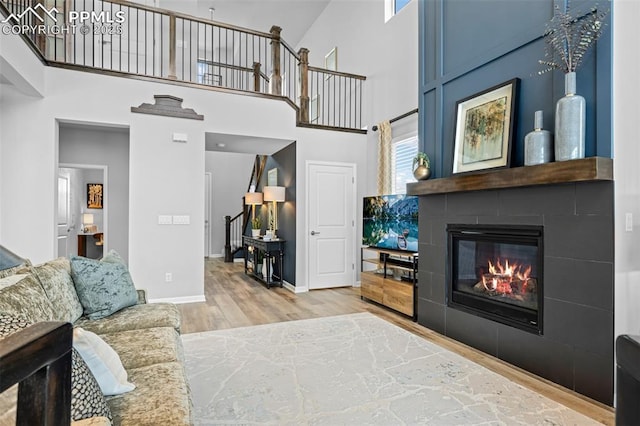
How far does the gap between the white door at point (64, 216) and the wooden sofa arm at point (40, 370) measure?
26.3 feet

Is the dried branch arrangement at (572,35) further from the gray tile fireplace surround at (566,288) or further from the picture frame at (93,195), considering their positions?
the picture frame at (93,195)

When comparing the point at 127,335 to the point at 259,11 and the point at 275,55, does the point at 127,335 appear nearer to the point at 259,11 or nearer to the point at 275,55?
the point at 275,55

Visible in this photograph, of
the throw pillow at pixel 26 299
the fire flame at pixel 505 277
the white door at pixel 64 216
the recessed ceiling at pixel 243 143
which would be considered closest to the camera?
the throw pillow at pixel 26 299

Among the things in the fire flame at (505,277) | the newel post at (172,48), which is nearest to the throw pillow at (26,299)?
the fire flame at (505,277)

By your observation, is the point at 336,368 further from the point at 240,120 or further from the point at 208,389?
the point at 240,120

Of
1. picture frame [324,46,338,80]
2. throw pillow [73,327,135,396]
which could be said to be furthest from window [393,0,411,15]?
throw pillow [73,327,135,396]

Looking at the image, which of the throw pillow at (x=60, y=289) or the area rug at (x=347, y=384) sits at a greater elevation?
the throw pillow at (x=60, y=289)

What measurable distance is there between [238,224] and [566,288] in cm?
847

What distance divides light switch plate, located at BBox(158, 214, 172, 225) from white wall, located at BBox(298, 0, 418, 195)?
3.15 m

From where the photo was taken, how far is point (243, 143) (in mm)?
5816

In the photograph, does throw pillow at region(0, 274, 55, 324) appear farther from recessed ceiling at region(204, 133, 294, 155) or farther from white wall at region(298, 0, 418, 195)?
white wall at region(298, 0, 418, 195)

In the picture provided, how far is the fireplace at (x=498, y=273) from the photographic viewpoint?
275 centimetres

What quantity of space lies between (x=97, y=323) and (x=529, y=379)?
3.02 m

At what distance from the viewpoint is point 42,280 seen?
2.06 meters
